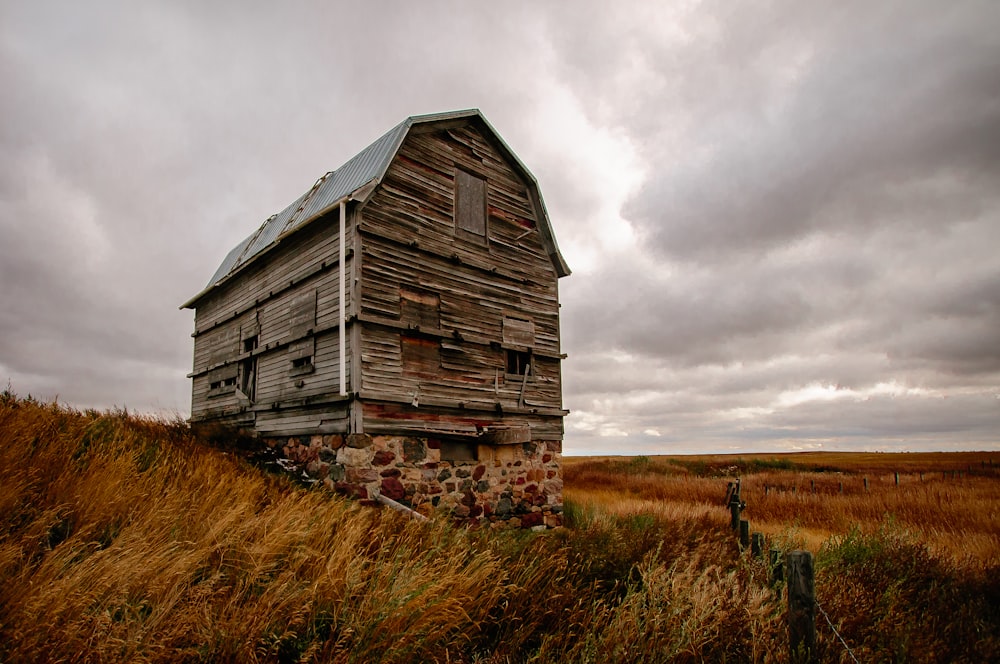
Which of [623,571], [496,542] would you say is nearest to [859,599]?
[623,571]

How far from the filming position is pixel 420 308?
1217 cm

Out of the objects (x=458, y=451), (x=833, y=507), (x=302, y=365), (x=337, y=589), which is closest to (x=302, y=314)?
(x=302, y=365)

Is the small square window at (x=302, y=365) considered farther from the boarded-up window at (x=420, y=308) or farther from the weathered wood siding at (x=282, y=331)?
the boarded-up window at (x=420, y=308)

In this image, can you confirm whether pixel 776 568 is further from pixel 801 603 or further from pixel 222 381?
pixel 222 381

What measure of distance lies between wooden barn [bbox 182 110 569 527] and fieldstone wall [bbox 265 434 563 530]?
33 mm

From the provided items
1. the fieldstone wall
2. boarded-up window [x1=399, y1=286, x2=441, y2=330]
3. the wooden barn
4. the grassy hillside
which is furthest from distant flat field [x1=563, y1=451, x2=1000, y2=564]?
boarded-up window [x1=399, y1=286, x2=441, y2=330]

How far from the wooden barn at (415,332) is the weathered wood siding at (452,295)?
0.11 feet

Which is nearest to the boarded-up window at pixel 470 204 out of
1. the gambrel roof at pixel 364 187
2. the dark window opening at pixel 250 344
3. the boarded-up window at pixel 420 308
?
the gambrel roof at pixel 364 187

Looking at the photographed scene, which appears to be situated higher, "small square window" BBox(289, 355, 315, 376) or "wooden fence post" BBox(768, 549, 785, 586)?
"small square window" BBox(289, 355, 315, 376)

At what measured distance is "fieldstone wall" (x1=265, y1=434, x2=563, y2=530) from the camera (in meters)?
10.7

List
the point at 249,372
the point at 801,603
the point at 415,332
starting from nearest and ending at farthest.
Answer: the point at 801,603
the point at 415,332
the point at 249,372

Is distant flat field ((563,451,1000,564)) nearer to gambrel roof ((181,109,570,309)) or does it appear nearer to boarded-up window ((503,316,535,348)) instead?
boarded-up window ((503,316,535,348))

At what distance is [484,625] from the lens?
5.27m

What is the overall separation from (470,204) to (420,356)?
12.9ft
